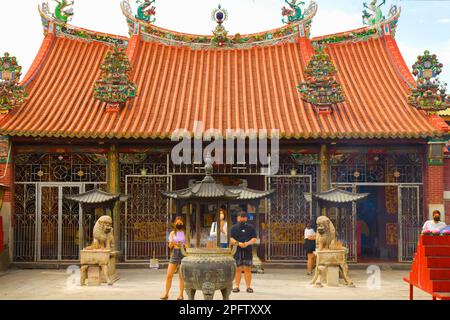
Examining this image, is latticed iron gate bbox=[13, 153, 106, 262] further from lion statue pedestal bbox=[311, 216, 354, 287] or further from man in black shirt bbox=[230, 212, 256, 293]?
lion statue pedestal bbox=[311, 216, 354, 287]

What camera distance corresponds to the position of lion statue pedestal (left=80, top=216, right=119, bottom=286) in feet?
42.7

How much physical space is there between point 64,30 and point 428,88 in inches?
436

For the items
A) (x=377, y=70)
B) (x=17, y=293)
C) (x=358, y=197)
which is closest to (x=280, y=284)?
(x=358, y=197)

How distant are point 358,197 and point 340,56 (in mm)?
6675

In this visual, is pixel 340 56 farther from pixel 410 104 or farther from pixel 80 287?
pixel 80 287

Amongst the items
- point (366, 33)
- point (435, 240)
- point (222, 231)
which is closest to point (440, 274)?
point (435, 240)

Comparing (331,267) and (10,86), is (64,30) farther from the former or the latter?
(331,267)

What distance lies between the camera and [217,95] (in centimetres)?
1786

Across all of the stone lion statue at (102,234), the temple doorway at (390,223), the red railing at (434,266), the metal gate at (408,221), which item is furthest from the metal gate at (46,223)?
the red railing at (434,266)

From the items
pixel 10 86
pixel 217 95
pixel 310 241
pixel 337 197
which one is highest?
pixel 10 86

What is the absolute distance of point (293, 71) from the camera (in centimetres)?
1884

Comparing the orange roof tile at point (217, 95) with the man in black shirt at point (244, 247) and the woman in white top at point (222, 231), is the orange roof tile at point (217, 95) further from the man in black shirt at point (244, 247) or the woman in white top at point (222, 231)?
the man in black shirt at point (244, 247)

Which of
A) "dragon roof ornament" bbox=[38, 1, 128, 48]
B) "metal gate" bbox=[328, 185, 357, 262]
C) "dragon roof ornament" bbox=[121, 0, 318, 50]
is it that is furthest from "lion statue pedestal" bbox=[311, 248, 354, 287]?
"dragon roof ornament" bbox=[38, 1, 128, 48]

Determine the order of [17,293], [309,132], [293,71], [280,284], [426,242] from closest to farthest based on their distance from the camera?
[426,242], [17,293], [280,284], [309,132], [293,71]
